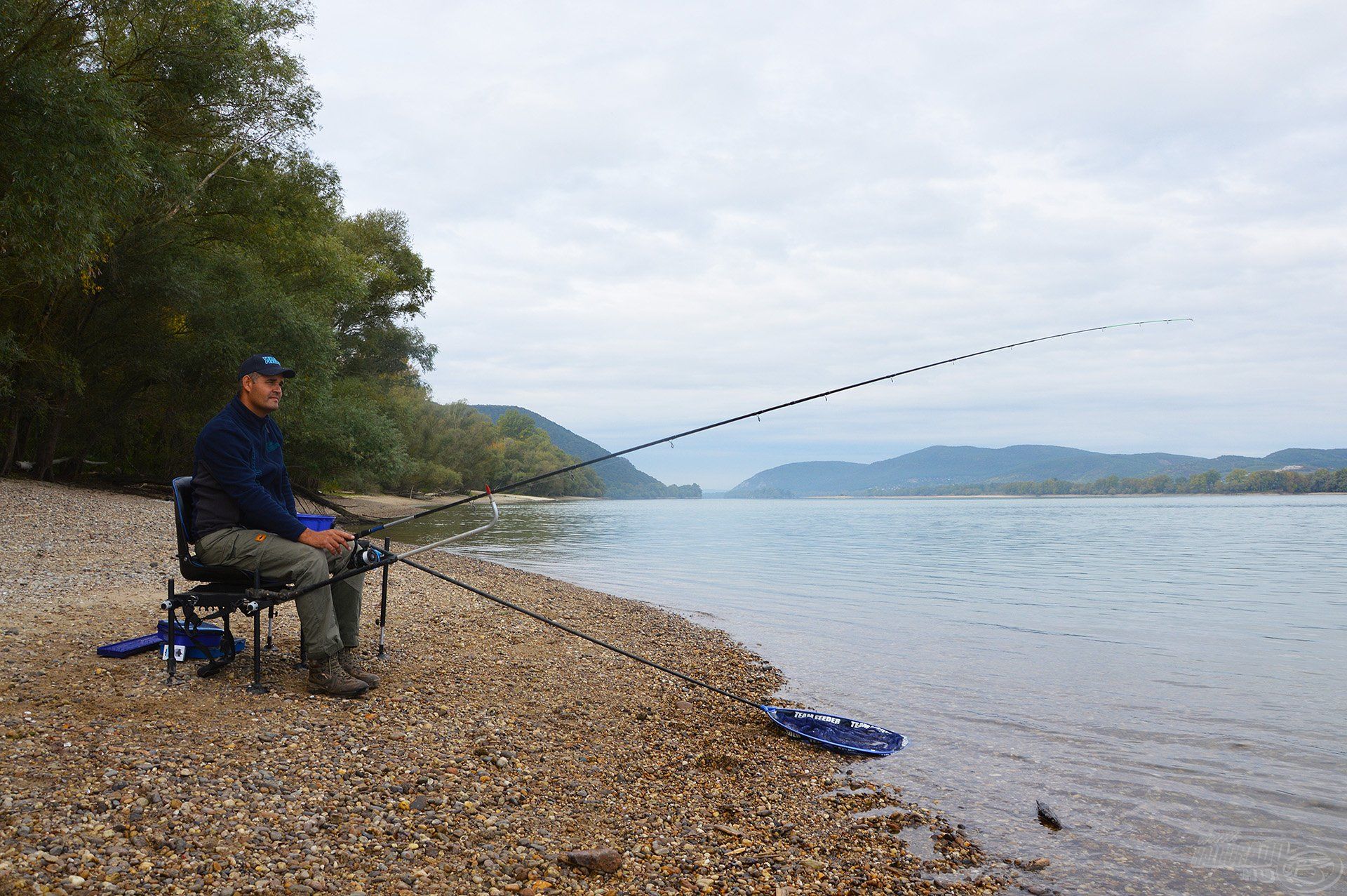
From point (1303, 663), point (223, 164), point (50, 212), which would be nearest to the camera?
point (1303, 663)

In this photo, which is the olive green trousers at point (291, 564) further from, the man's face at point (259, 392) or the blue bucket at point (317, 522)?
the man's face at point (259, 392)

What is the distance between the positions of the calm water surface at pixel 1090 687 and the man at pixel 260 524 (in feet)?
12.4

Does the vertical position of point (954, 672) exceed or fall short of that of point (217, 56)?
it falls short

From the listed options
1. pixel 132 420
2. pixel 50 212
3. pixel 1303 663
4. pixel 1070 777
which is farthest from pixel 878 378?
pixel 132 420

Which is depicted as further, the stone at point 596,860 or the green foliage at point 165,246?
the green foliage at point 165,246

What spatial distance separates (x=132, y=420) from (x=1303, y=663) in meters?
28.0

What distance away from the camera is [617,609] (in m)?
12.0

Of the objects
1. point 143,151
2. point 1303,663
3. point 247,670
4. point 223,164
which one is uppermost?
point 223,164

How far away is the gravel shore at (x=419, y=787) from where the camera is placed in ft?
10.4

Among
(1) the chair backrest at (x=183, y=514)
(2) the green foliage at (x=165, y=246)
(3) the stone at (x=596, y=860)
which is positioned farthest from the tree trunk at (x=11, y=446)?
(3) the stone at (x=596, y=860)

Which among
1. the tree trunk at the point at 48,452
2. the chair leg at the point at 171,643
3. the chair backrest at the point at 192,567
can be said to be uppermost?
the tree trunk at the point at 48,452

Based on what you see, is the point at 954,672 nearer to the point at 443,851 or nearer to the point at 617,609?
the point at 617,609

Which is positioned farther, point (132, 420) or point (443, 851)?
point (132, 420)

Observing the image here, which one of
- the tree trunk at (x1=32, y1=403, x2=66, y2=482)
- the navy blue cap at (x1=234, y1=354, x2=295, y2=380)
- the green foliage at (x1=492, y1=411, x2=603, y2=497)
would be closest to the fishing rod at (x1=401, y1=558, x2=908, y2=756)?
the navy blue cap at (x1=234, y1=354, x2=295, y2=380)
